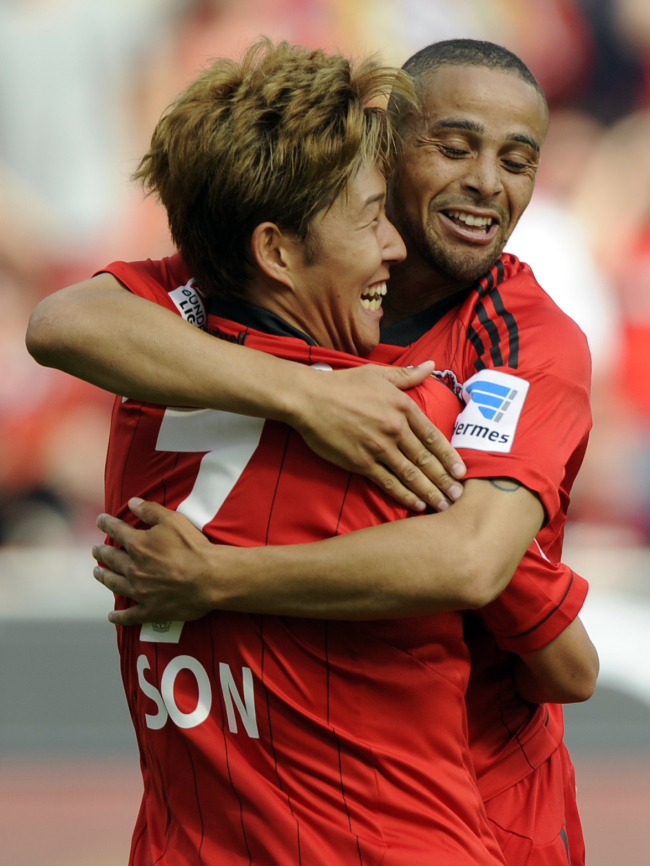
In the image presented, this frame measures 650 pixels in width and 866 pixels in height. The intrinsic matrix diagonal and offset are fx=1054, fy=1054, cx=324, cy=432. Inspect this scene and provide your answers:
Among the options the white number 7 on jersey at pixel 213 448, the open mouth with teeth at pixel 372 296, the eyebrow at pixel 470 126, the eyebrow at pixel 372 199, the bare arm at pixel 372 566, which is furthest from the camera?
the eyebrow at pixel 470 126

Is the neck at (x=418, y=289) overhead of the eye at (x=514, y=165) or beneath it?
beneath

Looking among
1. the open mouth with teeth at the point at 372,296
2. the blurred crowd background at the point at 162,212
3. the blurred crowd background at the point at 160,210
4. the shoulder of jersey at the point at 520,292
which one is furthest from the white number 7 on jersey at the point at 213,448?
the blurred crowd background at the point at 160,210

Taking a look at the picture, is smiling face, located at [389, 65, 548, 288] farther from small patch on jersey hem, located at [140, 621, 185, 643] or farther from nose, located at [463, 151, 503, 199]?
small patch on jersey hem, located at [140, 621, 185, 643]

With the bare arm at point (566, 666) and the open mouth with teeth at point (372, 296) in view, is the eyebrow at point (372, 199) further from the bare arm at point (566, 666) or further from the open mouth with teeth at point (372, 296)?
the bare arm at point (566, 666)

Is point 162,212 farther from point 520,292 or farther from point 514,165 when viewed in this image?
point 520,292

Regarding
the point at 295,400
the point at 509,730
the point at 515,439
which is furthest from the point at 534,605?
the point at 295,400

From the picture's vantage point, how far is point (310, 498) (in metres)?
1.70

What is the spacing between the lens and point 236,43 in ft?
27.4

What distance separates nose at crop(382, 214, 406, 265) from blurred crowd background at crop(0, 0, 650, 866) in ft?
20.1

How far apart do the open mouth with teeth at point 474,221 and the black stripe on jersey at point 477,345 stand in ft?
0.98

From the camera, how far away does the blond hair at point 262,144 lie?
1746 millimetres

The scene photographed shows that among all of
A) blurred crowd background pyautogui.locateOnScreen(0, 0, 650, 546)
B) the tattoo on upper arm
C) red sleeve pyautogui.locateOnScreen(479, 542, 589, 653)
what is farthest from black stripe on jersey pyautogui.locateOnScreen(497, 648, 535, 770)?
blurred crowd background pyautogui.locateOnScreen(0, 0, 650, 546)

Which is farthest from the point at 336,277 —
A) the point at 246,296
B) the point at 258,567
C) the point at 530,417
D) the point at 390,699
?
the point at 390,699

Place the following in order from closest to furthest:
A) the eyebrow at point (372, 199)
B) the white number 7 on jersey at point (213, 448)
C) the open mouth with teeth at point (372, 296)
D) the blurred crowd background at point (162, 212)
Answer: the white number 7 on jersey at point (213, 448)
the eyebrow at point (372, 199)
the open mouth with teeth at point (372, 296)
the blurred crowd background at point (162, 212)
